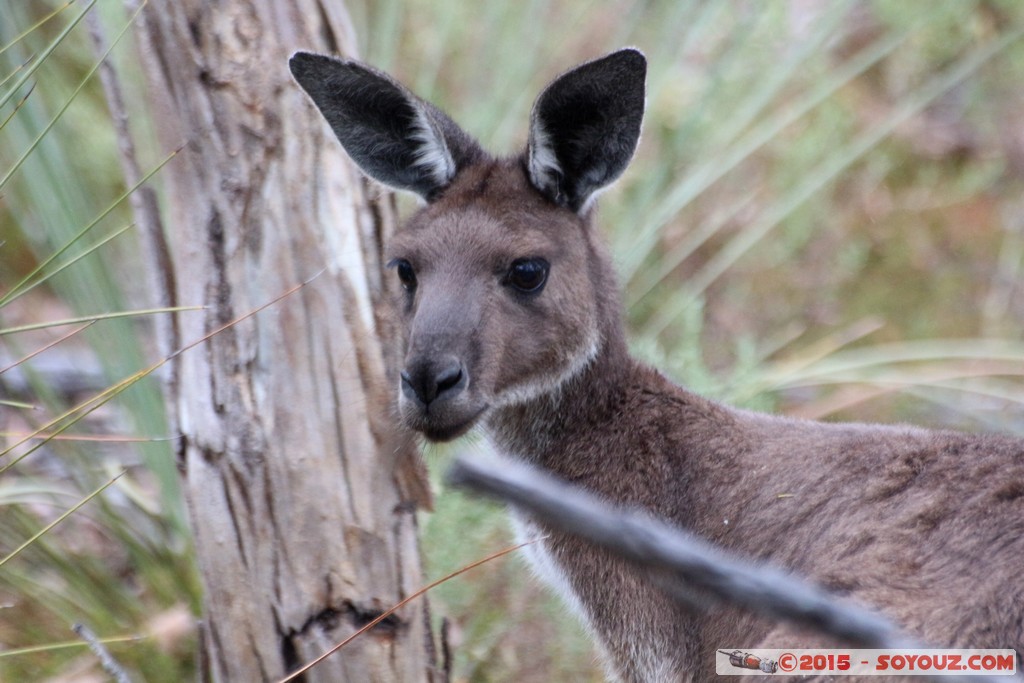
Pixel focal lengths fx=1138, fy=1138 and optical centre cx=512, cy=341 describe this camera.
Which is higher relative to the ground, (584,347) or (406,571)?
(584,347)

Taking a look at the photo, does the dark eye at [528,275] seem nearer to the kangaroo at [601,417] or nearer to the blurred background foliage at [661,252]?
the kangaroo at [601,417]

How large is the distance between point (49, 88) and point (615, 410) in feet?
9.51

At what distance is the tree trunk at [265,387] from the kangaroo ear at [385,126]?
258 millimetres

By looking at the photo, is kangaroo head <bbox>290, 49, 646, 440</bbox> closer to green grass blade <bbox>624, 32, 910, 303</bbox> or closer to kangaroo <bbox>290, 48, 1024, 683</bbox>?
kangaroo <bbox>290, 48, 1024, 683</bbox>

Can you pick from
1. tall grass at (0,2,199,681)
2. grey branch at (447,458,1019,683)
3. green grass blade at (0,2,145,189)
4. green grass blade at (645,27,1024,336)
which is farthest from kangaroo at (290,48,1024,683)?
green grass blade at (645,27,1024,336)

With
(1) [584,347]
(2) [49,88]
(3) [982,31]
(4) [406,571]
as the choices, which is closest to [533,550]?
(4) [406,571]

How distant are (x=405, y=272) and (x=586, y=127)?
77 cm

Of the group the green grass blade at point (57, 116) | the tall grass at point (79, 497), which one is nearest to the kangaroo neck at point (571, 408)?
the tall grass at point (79, 497)

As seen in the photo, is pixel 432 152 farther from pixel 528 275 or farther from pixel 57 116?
pixel 57 116

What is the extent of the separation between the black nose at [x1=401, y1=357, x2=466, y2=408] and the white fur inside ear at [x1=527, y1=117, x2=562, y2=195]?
80 centimetres

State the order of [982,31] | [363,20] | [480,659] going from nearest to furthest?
[480,659] → [363,20] → [982,31]

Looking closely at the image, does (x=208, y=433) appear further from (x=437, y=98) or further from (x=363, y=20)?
(x=437, y=98)

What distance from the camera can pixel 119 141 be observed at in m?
3.84

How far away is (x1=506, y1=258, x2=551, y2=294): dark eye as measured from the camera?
3.73 m
